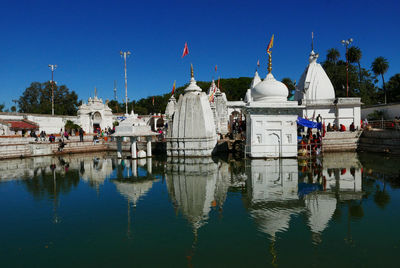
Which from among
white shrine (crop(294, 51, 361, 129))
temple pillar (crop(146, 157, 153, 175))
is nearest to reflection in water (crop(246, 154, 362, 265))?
temple pillar (crop(146, 157, 153, 175))

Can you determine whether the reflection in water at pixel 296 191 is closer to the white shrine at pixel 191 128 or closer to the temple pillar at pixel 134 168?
the white shrine at pixel 191 128

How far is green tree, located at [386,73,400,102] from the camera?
138ft

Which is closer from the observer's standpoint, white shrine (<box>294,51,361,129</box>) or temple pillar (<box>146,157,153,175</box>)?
temple pillar (<box>146,157,153,175</box>)

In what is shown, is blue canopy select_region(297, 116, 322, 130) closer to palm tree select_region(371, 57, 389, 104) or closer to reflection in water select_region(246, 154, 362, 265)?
reflection in water select_region(246, 154, 362, 265)

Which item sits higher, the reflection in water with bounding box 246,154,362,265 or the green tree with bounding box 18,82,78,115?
the green tree with bounding box 18,82,78,115

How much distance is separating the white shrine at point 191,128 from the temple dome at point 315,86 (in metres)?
15.1

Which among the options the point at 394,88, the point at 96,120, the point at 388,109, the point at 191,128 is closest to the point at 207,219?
the point at 191,128

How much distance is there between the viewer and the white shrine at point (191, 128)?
1934 cm

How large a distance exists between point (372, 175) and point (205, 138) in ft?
33.5

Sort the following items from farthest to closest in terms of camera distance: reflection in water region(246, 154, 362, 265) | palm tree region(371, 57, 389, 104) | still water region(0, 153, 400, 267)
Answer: palm tree region(371, 57, 389, 104)
reflection in water region(246, 154, 362, 265)
still water region(0, 153, 400, 267)

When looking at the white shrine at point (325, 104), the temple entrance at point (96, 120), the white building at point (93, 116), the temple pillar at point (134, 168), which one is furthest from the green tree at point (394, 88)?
the temple entrance at point (96, 120)

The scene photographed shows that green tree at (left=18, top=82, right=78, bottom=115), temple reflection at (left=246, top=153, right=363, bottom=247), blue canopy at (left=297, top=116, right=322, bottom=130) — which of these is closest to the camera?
temple reflection at (left=246, top=153, right=363, bottom=247)

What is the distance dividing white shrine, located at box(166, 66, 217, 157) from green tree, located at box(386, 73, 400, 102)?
117 feet

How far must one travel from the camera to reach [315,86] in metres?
30.9
